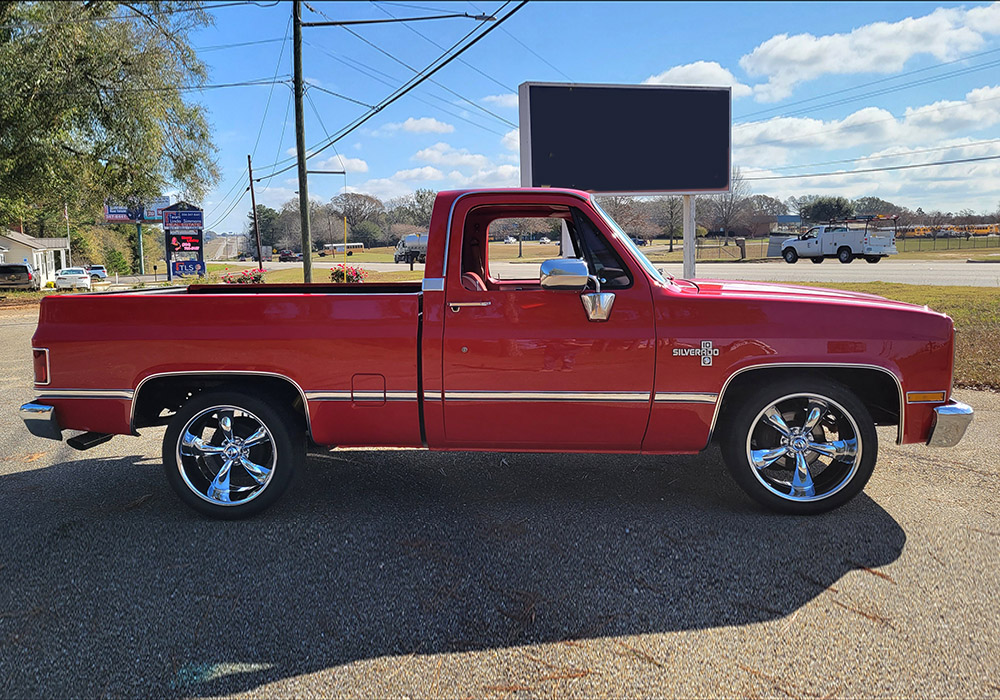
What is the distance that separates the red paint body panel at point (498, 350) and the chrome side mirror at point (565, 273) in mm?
146

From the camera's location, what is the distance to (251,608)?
3.28 meters

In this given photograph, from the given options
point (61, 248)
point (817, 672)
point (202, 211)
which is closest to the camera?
point (817, 672)

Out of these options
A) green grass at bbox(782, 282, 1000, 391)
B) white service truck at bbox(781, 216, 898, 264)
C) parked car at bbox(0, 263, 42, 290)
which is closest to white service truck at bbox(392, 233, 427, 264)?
green grass at bbox(782, 282, 1000, 391)

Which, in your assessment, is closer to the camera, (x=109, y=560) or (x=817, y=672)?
(x=817, y=672)

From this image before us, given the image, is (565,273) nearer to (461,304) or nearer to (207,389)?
(461,304)

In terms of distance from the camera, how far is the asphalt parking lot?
2777 millimetres

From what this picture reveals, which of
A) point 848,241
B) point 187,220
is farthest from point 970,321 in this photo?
point 848,241

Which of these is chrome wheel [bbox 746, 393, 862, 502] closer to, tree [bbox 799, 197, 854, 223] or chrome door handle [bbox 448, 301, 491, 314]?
chrome door handle [bbox 448, 301, 491, 314]

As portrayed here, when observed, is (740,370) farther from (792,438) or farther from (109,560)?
(109,560)

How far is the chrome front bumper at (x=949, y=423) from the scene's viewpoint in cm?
412

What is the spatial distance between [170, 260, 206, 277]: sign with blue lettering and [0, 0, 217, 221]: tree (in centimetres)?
257

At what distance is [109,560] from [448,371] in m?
2.07

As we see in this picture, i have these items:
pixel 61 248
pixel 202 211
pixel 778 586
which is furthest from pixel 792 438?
pixel 61 248

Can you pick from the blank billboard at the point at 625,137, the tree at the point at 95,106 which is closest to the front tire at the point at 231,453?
the blank billboard at the point at 625,137
